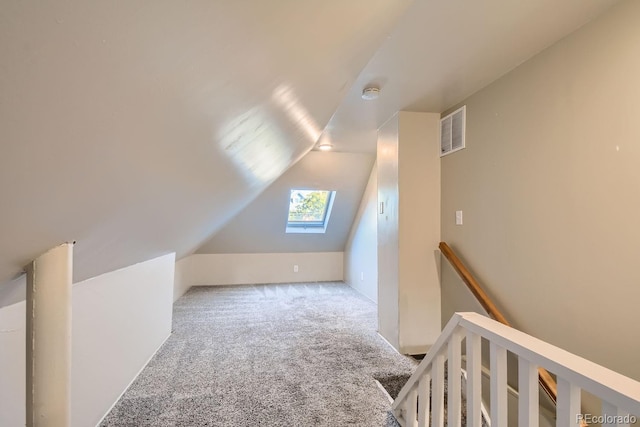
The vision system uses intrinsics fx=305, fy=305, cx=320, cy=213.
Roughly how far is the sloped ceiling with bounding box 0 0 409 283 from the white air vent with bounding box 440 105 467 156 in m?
1.31

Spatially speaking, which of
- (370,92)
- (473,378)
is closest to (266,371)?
(473,378)

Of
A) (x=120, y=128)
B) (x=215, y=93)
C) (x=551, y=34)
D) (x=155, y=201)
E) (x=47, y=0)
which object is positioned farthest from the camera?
(x=551, y=34)

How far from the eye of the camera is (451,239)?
240cm

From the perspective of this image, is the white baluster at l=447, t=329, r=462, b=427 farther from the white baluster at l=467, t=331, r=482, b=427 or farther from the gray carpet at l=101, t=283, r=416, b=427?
the gray carpet at l=101, t=283, r=416, b=427

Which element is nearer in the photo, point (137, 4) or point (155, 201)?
point (137, 4)

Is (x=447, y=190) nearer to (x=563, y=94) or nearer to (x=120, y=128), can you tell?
(x=563, y=94)

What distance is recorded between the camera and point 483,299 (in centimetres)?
195

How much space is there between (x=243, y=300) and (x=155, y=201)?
3.25 metres

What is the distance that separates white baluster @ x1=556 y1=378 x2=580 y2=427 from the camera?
729 mm

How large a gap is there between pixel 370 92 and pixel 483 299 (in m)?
1.54

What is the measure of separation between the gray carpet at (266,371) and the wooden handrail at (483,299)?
737mm

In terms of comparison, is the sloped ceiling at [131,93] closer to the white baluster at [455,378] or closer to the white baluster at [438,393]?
the white baluster at [455,378]

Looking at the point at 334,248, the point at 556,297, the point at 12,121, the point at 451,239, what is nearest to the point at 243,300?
the point at 334,248

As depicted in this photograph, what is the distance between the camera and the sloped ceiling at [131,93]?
381 mm
